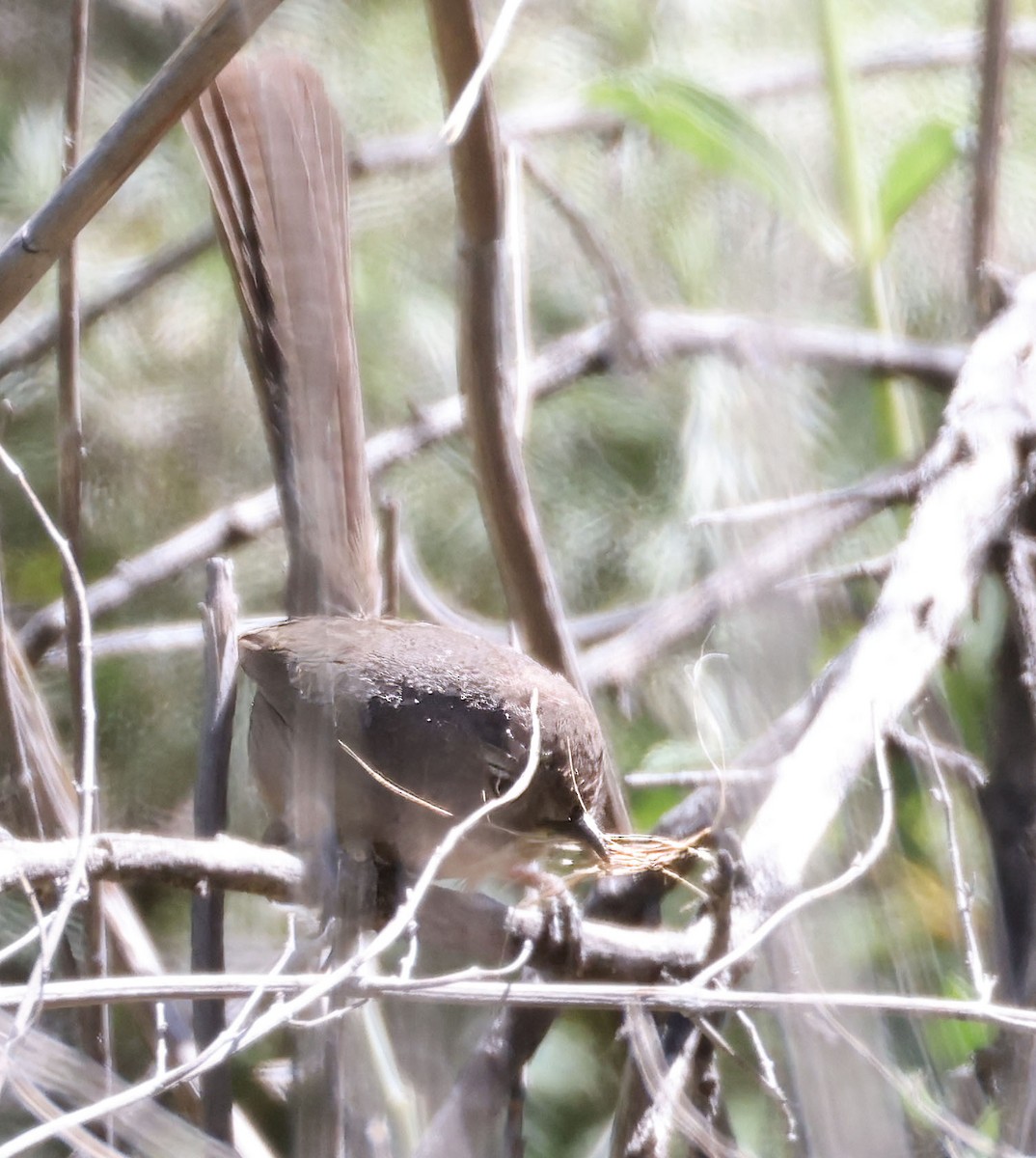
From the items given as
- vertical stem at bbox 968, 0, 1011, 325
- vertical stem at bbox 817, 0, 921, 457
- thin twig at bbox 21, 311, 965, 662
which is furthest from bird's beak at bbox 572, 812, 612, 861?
vertical stem at bbox 968, 0, 1011, 325

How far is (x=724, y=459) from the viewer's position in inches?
67.6

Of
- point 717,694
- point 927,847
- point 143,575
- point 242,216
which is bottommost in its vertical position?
point 927,847

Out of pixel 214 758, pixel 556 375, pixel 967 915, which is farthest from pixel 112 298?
pixel 967 915

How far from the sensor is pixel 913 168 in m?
1.37

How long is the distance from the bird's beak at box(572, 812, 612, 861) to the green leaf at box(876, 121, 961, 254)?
0.78m

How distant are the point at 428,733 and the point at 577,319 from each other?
4.21ft

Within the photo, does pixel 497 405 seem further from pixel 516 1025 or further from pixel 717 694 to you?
pixel 717 694

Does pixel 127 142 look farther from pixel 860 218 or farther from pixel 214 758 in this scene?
pixel 860 218

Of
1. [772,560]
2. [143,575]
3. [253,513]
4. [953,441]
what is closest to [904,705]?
[772,560]

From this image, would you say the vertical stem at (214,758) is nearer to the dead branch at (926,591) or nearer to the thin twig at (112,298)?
the dead branch at (926,591)

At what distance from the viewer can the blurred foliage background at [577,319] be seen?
4.88ft

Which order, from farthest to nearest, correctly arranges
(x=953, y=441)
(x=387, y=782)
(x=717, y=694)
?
1. (x=717, y=694)
2. (x=953, y=441)
3. (x=387, y=782)

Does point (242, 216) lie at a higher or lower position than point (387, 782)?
higher

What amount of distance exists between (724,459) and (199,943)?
958 mm
